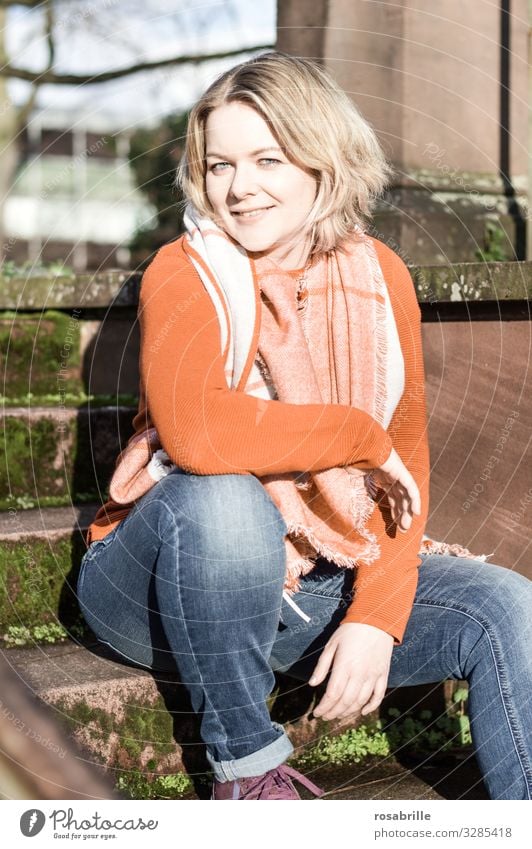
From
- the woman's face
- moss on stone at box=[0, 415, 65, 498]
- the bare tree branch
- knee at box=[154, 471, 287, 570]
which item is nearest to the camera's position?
knee at box=[154, 471, 287, 570]

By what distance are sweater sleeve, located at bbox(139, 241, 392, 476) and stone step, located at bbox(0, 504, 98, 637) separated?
0.71 m

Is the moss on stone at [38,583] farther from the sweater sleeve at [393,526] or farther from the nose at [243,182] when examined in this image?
the nose at [243,182]

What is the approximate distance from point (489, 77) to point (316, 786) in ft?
7.66

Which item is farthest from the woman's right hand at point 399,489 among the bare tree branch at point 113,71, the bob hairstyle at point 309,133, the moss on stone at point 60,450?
the bare tree branch at point 113,71

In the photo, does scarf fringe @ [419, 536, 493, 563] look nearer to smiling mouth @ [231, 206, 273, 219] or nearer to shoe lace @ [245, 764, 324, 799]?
shoe lace @ [245, 764, 324, 799]

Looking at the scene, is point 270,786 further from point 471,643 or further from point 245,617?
point 471,643

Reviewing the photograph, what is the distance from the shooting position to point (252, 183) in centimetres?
176

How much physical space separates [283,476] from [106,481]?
113 centimetres

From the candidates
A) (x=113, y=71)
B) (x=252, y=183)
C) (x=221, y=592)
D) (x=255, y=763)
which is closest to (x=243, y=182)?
(x=252, y=183)

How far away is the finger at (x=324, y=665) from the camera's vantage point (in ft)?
5.47

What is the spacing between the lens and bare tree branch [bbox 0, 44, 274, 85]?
15.9 feet

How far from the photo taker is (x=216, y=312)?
1.72m

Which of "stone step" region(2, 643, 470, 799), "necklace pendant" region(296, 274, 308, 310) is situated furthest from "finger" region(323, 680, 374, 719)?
"necklace pendant" region(296, 274, 308, 310)

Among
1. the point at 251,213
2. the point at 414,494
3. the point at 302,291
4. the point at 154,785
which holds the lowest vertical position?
the point at 154,785
